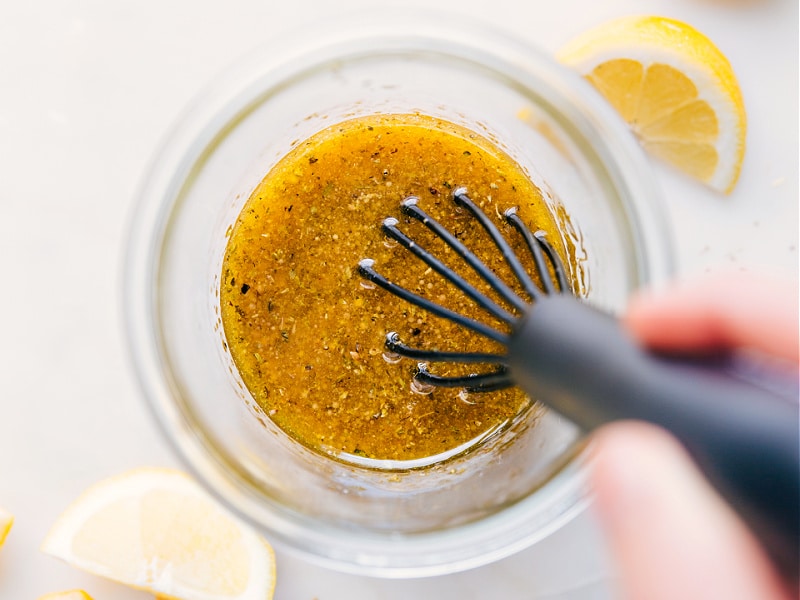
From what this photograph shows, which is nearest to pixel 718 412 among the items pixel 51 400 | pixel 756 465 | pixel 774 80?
pixel 756 465

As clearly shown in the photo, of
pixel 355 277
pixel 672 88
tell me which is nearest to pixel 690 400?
pixel 355 277

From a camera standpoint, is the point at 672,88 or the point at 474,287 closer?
the point at 474,287

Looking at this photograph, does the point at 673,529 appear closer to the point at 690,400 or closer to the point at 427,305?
the point at 690,400

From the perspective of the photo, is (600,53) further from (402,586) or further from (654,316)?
(402,586)

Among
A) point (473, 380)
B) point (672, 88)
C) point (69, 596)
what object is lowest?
point (69, 596)

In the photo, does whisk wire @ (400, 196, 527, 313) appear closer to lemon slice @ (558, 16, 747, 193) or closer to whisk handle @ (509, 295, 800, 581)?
whisk handle @ (509, 295, 800, 581)

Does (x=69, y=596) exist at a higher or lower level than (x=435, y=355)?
lower

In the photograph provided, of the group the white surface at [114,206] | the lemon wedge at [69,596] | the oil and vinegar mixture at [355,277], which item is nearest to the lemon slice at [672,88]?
the white surface at [114,206]

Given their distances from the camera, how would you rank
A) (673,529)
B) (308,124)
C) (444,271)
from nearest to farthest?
1. (673,529)
2. (444,271)
3. (308,124)
